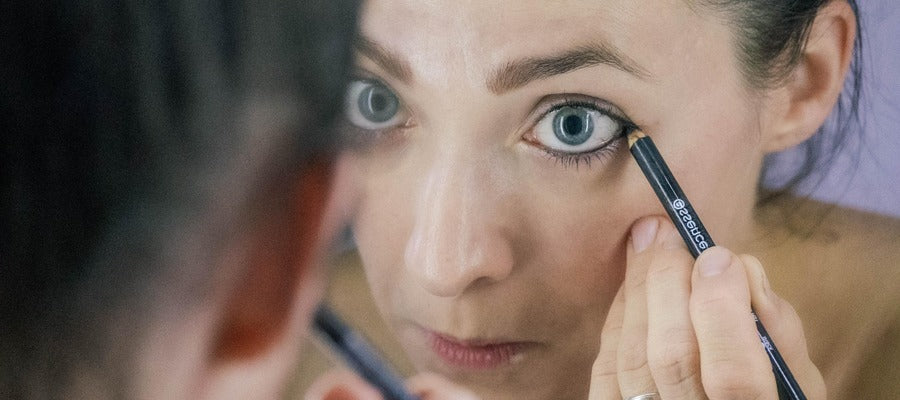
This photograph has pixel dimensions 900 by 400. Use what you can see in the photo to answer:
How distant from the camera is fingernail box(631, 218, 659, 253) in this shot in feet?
1.65

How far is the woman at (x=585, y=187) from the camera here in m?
0.47

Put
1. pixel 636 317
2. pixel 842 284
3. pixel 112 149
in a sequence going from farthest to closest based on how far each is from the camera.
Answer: pixel 842 284, pixel 636 317, pixel 112 149

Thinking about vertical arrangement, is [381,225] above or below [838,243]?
Result: above

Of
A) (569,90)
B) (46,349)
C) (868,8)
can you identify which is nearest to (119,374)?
(46,349)

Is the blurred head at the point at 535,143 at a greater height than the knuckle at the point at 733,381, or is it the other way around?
the blurred head at the point at 535,143

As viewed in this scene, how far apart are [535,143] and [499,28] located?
7 centimetres

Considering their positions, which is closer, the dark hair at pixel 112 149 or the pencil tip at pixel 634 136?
the dark hair at pixel 112 149

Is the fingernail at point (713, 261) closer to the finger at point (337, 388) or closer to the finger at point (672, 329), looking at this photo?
the finger at point (672, 329)

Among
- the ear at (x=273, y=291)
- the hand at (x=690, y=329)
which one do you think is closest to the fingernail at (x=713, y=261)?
the hand at (x=690, y=329)

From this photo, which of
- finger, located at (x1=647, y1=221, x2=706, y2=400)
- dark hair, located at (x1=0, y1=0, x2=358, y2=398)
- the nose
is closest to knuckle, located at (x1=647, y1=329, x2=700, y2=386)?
finger, located at (x1=647, y1=221, x2=706, y2=400)

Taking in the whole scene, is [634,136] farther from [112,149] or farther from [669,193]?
[112,149]

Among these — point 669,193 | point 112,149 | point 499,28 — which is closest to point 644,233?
point 669,193

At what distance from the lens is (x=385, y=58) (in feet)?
1.57

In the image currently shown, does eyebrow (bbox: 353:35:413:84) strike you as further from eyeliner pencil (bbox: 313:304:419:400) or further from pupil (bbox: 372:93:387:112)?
eyeliner pencil (bbox: 313:304:419:400)
